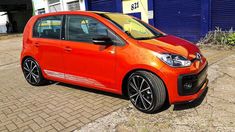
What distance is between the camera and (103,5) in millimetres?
15039

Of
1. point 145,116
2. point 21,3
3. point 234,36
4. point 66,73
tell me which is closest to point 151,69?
point 145,116

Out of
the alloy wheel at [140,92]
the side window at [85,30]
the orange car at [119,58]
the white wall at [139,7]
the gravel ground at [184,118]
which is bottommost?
the gravel ground at [184,118]

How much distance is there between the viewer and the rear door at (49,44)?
5.36 meters

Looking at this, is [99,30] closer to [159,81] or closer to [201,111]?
[159,81]

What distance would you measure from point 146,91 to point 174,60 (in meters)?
0.64

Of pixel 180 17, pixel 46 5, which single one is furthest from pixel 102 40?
pixel 46 5

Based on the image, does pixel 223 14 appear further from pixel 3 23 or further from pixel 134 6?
pixel 3 23

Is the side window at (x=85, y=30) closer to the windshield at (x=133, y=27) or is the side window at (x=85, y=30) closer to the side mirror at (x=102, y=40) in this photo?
the side mirror at (x=102, y=40)

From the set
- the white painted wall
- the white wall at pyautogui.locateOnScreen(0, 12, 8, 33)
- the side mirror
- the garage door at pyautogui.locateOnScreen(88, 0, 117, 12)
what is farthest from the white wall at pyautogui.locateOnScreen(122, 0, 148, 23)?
the white wall at pyautogui.locateOnScreen(0, 12, 8, 33)

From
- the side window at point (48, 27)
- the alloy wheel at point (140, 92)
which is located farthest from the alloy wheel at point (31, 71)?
the alloy wheel at point (140, 92)

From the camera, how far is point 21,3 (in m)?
34.0

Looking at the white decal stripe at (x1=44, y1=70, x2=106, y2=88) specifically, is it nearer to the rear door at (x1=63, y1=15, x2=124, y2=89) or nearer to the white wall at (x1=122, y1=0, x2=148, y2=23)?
the rear door at (x1=63, y1=15, x2=124, y2=89)

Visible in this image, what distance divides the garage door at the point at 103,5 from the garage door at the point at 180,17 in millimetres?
2979

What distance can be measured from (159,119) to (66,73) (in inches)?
85.1
